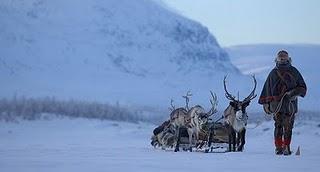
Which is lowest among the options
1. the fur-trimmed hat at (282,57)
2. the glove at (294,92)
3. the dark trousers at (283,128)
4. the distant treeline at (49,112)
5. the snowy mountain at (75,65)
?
the distant treeline at (49,112)

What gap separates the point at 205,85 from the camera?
181500 mm

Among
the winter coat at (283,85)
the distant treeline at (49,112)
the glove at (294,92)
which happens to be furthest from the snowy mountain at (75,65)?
the glove at (294,92)

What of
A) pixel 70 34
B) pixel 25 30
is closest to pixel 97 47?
pixel 70 34

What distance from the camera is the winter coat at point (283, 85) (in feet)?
44.4

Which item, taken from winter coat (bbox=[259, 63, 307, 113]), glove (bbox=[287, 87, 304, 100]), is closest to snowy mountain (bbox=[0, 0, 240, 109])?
winter coat (bbox=[259, 63, 307, 113])

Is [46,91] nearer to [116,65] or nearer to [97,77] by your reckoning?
[97,77]

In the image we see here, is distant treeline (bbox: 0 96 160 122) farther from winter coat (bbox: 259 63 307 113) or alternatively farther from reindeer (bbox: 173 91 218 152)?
winter coat (bbox: 259 63 307 113)

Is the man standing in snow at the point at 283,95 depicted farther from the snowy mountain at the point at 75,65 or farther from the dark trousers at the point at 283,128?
the snowy mountain at the point at 75,65

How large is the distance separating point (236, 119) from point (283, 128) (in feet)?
6.07

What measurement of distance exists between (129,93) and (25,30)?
108 feet

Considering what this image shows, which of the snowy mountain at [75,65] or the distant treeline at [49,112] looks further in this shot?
the snowy mountain at [75,65]

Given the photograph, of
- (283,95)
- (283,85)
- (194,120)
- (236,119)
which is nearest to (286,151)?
(283,95)

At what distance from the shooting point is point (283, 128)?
13.7 metres

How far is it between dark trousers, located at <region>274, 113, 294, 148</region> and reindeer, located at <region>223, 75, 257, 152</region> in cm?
Result: 155
